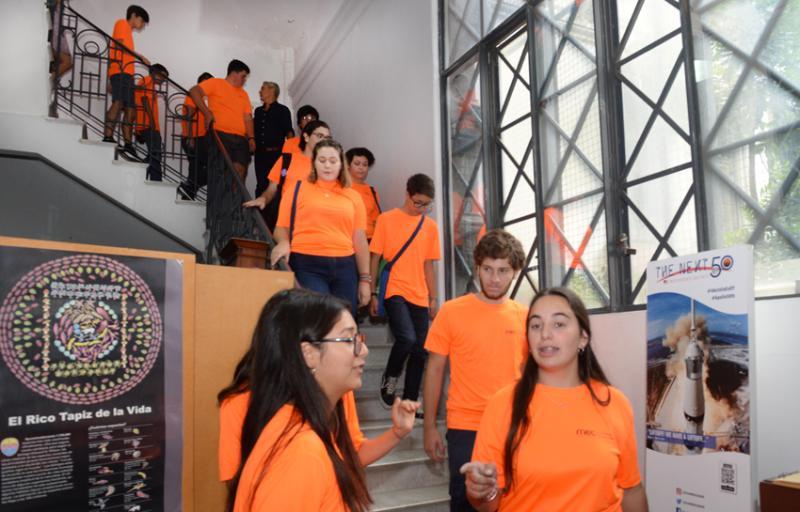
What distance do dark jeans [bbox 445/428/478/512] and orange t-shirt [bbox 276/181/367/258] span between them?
137 centimetres

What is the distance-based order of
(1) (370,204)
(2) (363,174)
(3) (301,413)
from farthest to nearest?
(1) (370,204), (2) (363,174), (3) (301,413)

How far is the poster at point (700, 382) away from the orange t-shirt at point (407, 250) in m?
1.71

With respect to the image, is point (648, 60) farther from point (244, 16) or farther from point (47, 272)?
point (244, 16)

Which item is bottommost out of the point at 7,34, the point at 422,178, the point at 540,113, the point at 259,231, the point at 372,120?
the point at 259,231

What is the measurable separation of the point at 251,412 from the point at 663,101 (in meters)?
2.77

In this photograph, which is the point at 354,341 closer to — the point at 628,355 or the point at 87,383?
the point at 87,383

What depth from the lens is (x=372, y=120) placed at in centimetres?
672

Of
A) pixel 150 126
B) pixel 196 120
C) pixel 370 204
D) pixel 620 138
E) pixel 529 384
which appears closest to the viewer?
pixel 529 384

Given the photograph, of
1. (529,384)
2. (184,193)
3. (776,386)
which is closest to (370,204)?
(184,193)

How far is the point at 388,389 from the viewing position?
431 centimetres

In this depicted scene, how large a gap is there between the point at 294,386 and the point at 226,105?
6.04 meters

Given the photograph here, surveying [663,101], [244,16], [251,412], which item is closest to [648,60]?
[663,101]

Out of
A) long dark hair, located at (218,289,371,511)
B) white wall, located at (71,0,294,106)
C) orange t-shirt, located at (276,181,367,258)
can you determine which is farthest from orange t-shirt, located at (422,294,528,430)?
white wall, located at (71,0,294,106)

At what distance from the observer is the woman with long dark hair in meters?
1.81
